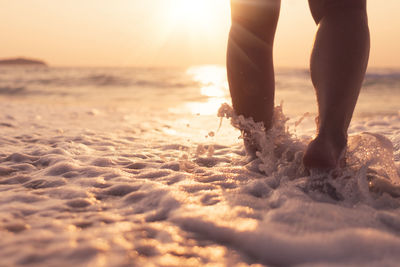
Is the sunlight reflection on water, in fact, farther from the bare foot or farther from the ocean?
the bare foot

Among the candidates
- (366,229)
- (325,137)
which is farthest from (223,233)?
(325,137)

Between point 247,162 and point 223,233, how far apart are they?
0.84 m

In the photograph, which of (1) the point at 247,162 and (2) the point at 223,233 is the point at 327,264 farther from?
(1) the point at 247,162

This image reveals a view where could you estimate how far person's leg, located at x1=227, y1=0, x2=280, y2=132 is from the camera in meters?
1.77

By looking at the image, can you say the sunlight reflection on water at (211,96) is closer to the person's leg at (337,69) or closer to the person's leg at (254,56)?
the person's leg at (254,56)

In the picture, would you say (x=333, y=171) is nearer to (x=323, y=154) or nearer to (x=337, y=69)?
(x=323, y=154)

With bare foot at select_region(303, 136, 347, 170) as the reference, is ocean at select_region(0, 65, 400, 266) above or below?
below

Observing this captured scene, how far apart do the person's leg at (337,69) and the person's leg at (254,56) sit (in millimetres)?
294

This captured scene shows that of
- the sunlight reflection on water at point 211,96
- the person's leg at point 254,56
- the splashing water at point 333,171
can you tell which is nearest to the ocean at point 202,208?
Result: the splashing water at point 333,171

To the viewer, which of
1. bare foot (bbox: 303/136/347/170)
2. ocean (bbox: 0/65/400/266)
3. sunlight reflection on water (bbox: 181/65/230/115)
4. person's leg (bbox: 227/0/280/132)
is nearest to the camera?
ocean (bbox: 0/65/400/266)

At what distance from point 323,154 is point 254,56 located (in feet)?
2.14

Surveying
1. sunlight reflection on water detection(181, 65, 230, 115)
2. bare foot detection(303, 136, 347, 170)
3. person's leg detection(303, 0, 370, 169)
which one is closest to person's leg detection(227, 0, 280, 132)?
person's leg detection(303, 0, 370, 169)

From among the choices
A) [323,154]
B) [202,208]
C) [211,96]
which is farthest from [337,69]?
[211,96]

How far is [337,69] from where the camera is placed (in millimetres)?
1445
